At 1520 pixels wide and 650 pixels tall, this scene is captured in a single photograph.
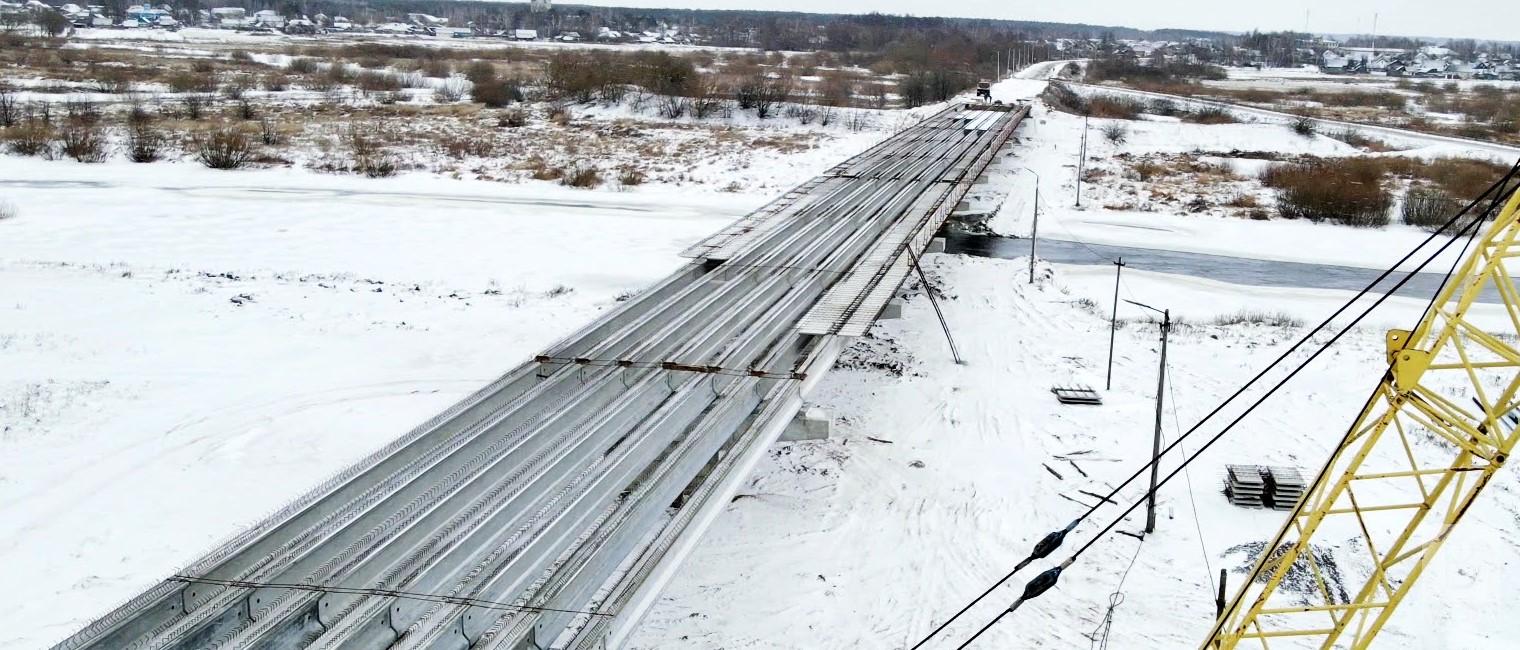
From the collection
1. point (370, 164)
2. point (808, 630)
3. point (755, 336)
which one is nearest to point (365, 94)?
point (370, 164)

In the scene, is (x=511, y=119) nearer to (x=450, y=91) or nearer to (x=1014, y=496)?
(x=450, y=91)

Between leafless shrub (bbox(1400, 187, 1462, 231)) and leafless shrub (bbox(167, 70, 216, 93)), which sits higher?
leafless shrub (bbox(167, 70, 216, 93))

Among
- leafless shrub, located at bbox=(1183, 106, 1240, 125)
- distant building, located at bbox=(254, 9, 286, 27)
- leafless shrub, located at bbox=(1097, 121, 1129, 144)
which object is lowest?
leafless shrub, located at bbox=(1097, 121, 1129, 144)

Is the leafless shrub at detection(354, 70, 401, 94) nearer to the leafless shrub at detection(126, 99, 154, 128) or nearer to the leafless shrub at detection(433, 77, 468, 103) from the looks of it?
the leafless shrub at detection(433, 77, 468, 103)

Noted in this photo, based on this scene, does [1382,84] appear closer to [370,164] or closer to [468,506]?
[370,164]

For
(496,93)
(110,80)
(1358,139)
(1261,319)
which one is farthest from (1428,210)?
(110,80)

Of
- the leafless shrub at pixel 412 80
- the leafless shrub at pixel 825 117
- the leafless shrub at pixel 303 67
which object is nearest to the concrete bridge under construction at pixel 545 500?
the leafless shrub at pixel 825 117

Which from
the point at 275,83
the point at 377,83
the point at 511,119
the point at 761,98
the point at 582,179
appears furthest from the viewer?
the point at 377,83

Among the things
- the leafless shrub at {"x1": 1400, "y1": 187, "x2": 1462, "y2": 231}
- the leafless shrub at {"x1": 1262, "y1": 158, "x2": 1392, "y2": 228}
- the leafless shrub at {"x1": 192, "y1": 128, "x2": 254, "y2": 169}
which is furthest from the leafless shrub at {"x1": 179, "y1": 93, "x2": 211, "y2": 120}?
the leafless shrub at {"x1": 1400, "y1": 187, "x2": 1462, "y2": 231}
